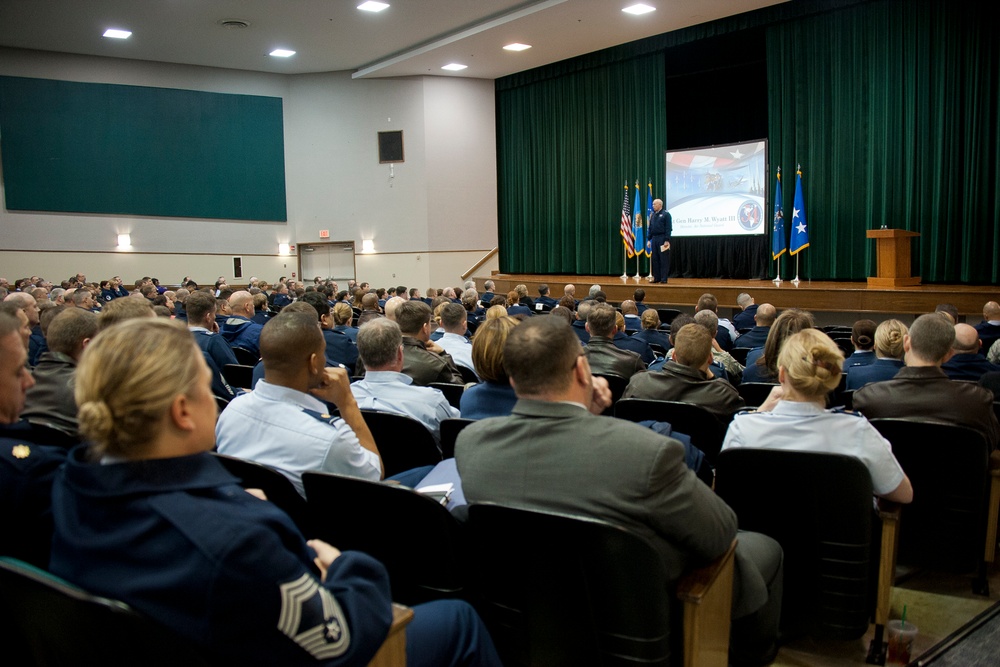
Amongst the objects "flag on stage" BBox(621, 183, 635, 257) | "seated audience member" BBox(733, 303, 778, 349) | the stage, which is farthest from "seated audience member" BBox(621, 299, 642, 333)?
"flag on stage" BBox(621, 183, 635, 257)

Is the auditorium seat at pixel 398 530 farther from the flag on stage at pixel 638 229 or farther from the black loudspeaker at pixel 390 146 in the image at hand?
the black loudspeaker at pixel 390 146

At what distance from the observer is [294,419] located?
7.75ft

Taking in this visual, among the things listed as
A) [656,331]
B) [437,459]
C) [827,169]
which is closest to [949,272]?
[827,169]

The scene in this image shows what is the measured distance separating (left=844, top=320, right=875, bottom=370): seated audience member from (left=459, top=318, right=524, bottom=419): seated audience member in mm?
2386

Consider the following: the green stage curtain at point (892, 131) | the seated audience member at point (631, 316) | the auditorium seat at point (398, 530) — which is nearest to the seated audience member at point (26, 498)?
the auditorium seat at point (398, 530)

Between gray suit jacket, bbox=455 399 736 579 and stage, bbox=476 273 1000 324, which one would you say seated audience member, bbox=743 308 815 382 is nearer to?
gray suit jacket, bbox=455 399 736 579

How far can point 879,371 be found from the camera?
385cm

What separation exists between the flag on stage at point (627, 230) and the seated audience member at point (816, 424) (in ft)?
39.3

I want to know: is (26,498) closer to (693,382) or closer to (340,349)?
(693,382)

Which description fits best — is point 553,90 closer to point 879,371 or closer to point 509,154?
point 509,154

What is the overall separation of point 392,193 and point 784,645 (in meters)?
15.5

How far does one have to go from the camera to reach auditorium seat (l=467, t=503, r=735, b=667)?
1669mm

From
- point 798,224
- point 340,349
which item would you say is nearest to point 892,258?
point 798,224

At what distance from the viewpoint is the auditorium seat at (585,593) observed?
1.67 metres
